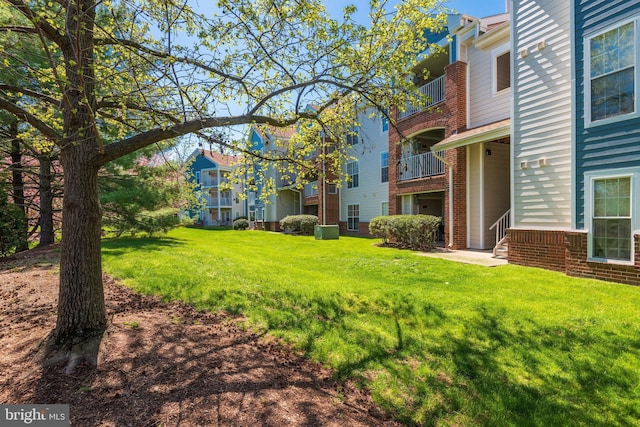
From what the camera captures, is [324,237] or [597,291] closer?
[597,291]

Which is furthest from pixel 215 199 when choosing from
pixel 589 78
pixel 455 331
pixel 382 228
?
pixel 455 331

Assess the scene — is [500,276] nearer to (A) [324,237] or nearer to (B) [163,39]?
(B) [163,39]

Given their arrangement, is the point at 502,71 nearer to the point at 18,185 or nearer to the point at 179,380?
the point at 179,380

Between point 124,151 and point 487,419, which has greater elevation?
point 124,151

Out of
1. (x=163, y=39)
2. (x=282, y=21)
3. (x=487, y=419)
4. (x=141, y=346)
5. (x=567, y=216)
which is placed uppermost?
(x=282, y=21)

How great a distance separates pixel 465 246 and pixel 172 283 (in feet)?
34.6

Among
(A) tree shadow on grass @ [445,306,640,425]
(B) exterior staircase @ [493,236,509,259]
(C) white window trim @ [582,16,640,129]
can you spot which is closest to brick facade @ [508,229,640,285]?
(B) exterior staircase @ [493,236,509,259]

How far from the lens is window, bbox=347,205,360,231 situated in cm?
2116

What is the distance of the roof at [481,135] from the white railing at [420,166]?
5.58ft

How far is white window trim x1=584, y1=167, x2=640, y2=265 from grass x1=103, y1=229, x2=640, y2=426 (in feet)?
2.12

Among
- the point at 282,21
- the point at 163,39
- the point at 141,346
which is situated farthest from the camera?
Answer: the point at 282,21

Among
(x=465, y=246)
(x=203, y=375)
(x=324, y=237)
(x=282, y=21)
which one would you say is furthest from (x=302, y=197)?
(x=203, y=375)

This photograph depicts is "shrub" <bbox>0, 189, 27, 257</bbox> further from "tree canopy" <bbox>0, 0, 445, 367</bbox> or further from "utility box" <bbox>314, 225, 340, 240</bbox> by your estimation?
"utility box" <bbox>314, 225, 340, 240</bbox>

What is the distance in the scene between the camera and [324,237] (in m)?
17.9
